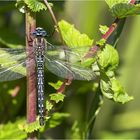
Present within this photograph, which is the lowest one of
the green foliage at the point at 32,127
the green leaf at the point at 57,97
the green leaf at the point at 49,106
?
the green foliage at the point at 32,127

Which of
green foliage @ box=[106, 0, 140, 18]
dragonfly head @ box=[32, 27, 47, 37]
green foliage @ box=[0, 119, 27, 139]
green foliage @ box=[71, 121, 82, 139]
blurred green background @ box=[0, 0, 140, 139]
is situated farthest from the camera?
blurred green background @ box=[0, 0, 140, 139]

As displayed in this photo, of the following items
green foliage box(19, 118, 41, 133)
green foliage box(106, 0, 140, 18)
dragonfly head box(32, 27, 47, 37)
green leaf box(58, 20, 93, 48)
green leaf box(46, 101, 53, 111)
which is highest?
green foliage box(106, 0, 140, 18)

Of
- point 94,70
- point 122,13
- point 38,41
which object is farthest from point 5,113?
point 122,13

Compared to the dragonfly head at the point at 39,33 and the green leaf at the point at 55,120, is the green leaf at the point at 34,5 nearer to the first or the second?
the dragonfly head at the point at 39,33

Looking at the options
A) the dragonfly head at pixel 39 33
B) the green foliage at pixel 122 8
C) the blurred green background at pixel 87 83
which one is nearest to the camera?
the green foliage at pixel 122 8

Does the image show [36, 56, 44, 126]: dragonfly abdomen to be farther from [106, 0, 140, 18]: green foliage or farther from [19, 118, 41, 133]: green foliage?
[106, 0, 140, 18]: green foliage

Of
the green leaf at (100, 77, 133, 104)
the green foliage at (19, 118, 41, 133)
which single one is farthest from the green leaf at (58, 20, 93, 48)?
the green foliage at (19, 118, 41, 133)

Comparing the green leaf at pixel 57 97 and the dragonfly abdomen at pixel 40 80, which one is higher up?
the dragonfly abdomen at pixel 40 80

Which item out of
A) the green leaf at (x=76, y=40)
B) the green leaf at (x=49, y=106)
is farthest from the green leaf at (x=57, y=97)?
the green leaf at (x=76, y=40)

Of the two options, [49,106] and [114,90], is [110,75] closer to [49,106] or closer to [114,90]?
[114,90]
